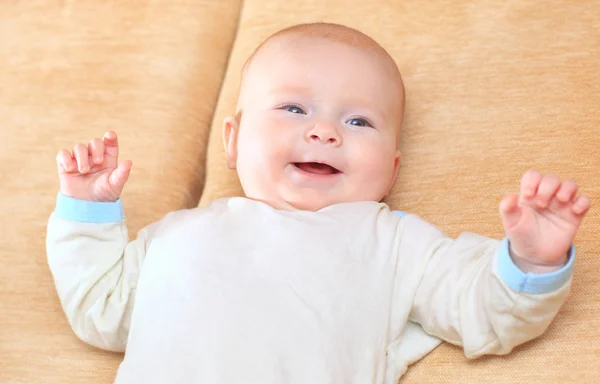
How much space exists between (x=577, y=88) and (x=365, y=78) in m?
0.43

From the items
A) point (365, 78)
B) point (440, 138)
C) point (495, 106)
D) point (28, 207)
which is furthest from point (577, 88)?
point (28, 207)

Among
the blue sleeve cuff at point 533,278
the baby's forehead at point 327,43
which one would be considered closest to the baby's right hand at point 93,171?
the baby's forehead at point 327,43

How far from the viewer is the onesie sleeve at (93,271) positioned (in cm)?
127

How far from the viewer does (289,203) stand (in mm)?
1317

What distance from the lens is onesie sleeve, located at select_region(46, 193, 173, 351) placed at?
1.27m

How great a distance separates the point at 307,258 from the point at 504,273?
0.29m

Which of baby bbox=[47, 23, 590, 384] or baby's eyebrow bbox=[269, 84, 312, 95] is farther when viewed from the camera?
baby's eyebrow bbox=[269, 84, 312, 95]

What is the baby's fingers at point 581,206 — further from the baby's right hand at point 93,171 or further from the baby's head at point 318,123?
the baby's right hand at point 93,171

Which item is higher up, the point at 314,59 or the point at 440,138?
the point at 314,59

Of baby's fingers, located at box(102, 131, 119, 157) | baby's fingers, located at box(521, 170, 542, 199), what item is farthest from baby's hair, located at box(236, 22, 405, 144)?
baby's fingers, located at box(521, 170, 542, 199)

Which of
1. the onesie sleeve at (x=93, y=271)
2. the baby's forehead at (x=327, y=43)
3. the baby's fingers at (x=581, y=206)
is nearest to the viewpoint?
the baby's fingers at (x=581, y=206)

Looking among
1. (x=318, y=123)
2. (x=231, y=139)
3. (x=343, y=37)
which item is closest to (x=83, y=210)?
(x=231, y=139)

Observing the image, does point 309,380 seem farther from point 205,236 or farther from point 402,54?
point 402,54

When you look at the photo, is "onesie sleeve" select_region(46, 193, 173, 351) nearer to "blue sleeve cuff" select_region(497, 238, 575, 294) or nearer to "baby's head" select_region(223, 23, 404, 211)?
"baby's head" select_region(223, 23, 404, 211)
